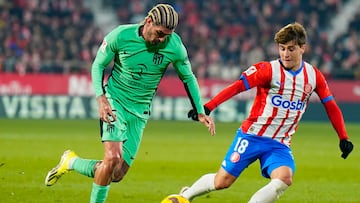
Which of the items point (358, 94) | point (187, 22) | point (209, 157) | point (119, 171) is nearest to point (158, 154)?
point (209, 157)

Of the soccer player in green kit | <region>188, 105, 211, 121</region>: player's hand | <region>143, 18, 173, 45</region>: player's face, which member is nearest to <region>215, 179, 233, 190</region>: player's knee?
the soccer player in green kit

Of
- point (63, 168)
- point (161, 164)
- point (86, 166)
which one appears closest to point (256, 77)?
point (86, 166)

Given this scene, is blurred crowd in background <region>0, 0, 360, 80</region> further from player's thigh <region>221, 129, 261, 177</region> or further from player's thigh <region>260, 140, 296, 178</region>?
player's thigh <region>260, 140, 296, 178</region>

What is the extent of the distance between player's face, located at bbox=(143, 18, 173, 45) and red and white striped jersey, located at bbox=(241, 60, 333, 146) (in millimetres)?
820

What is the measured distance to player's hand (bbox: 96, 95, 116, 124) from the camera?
7.70 metres

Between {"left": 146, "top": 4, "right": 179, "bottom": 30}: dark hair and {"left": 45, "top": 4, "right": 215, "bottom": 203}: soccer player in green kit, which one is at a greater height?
{"left": 146, "top": 4, "right": 179, "bottom": 30}: dark hair

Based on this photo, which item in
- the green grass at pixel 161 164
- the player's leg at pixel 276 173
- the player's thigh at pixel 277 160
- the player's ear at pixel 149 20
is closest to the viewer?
the player's leg at pixel 276 173

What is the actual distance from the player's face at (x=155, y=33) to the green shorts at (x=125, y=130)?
724 mm

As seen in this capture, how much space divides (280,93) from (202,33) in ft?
76.6

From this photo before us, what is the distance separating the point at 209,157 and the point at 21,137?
5.07 m

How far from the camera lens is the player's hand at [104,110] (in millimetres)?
7699

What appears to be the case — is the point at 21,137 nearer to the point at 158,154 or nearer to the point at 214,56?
the point at 158,154

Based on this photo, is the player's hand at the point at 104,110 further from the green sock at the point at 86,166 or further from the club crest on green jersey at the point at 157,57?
the green sock at the point at 86,166

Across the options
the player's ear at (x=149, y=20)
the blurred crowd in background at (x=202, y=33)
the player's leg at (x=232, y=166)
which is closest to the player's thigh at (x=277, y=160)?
the player's leg at (x=232, y=166)
